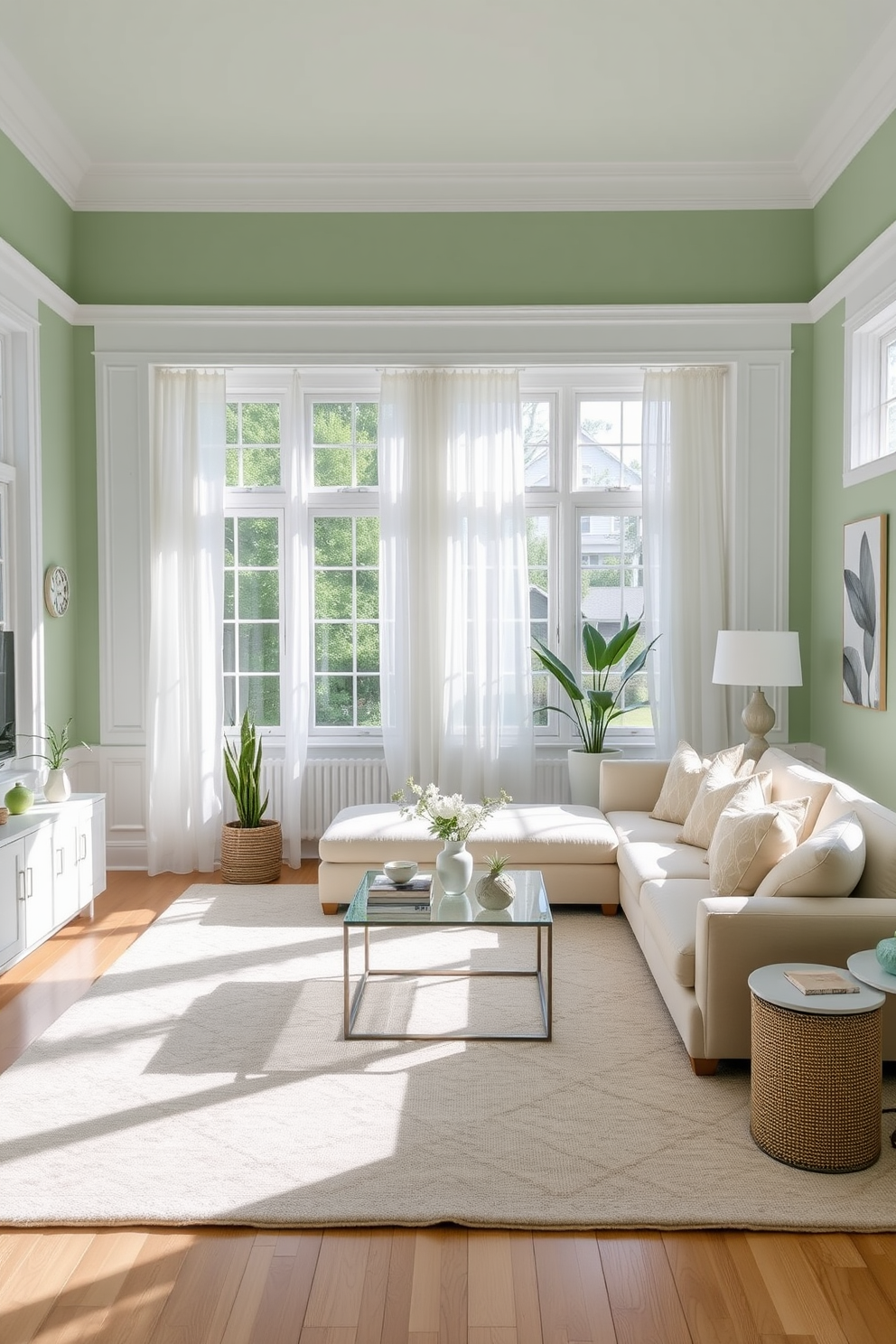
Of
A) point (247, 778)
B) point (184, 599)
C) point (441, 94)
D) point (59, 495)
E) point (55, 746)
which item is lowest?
point (247, 778)

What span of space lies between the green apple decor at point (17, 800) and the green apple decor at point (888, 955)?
345 cm

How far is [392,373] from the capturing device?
19.1ft

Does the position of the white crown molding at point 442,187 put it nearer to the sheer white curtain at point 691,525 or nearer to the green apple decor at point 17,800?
the sheer white curtain at point 691,525

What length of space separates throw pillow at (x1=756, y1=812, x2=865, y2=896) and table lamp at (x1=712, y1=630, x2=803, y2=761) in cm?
174

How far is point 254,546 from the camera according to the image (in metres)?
6.09

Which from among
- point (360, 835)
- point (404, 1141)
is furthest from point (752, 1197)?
point (360, 835)

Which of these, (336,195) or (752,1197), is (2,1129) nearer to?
(752,1197)

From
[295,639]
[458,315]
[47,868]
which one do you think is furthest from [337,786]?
[458,315]

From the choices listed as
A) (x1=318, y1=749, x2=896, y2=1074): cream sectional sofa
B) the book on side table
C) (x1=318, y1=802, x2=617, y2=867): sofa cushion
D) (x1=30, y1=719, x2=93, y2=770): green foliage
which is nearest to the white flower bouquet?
(x1=318, y1=749, x2=896, y2=1074): cream sectional sofa

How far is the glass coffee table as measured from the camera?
342cm

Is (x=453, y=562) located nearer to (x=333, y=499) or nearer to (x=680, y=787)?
(x=333, y=499)

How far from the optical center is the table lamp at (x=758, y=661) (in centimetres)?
493

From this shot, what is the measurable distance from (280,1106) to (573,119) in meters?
4.65

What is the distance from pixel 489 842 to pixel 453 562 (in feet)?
5.89
